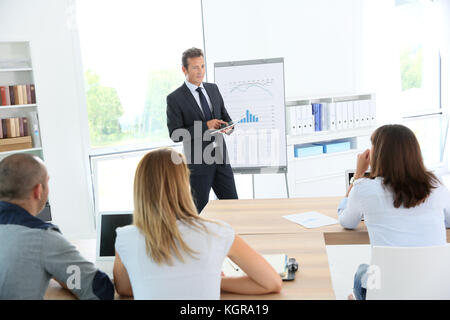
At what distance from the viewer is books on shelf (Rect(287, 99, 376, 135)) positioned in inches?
211

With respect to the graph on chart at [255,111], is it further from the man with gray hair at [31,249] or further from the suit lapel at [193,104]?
the man with gray hair at [31,249]

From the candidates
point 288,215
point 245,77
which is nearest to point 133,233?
point 288,215

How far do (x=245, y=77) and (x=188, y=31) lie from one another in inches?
43.3

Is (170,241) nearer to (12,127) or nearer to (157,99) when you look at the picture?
(12,127)

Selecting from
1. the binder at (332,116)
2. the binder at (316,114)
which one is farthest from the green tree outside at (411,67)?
the binder at (316,114)

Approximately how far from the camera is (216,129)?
407 cm

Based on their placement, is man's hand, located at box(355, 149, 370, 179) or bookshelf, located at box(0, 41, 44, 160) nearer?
man's hand, located at box(355, 149, 370, 179)

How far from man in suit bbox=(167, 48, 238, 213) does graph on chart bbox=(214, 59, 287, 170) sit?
611 millimetres

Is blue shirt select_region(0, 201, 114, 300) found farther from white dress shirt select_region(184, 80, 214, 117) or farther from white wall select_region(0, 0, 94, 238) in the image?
white wall select_region(0, 0, 94, 238)

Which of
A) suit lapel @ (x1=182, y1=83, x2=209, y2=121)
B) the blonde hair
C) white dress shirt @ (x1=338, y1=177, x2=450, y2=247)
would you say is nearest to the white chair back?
white dress shirt @ (x1=338, y1=177, x2=450, y2=247)

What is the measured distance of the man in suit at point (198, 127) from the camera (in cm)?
410

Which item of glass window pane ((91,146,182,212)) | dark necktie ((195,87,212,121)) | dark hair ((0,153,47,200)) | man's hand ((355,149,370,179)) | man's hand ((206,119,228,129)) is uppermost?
dark necktie ((195,87,212,121))

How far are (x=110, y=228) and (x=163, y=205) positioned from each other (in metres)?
0.66

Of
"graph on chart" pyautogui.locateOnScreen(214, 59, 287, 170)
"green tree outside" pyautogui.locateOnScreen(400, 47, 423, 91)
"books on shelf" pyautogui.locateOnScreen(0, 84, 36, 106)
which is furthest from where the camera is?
"green tree outside" pyautogui.locateOnScreen(400, 47, 423, 91)
